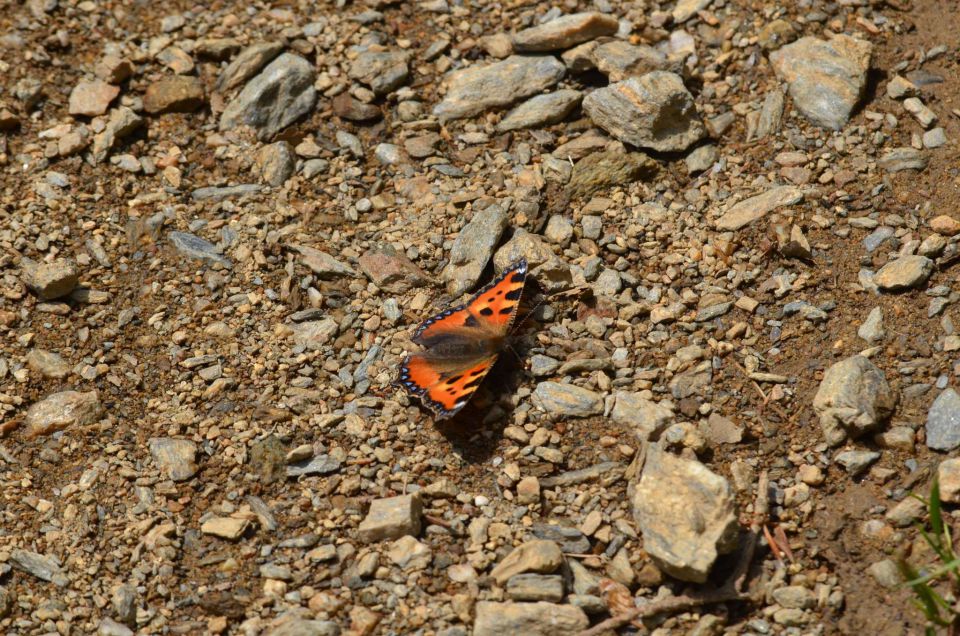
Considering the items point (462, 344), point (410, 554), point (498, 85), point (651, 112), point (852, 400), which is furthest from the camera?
point (498, 85)

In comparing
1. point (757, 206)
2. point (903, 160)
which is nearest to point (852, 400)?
point (757, 206)

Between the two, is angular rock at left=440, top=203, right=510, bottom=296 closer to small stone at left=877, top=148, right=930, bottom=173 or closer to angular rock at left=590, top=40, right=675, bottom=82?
angular rock at left=590, top=40, right=675, bottom=82

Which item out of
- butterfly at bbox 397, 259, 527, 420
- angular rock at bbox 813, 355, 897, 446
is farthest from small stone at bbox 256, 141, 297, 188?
angular rock at bbox 813, 355, 897, 446

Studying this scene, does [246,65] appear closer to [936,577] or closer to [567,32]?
[567,32]

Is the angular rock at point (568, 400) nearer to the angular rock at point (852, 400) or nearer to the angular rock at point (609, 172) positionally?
the angular rock at point (852, 400)

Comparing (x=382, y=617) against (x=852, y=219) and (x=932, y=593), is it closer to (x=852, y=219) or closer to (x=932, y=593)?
(x=932, y=593)

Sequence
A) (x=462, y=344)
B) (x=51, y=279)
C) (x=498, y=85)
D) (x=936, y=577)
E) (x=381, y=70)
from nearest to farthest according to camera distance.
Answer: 1. (x=936, y=577)
2. (x=462, y=344)
3. (x=51, y=279)
4. (x=498, y=85)
5. (x=381, y=70)

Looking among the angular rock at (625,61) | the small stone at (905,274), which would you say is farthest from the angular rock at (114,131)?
the small stone at (905,274)
